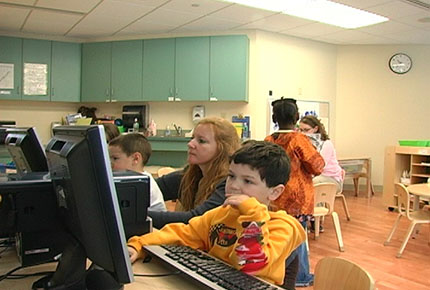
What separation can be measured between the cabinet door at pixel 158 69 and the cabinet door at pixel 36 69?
1572 millimetres

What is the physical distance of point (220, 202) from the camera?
5.66 ft

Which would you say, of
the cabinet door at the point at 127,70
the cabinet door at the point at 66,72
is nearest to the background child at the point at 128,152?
the cabinet door at the point at 127,70

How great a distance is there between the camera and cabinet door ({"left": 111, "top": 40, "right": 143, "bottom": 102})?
650cm

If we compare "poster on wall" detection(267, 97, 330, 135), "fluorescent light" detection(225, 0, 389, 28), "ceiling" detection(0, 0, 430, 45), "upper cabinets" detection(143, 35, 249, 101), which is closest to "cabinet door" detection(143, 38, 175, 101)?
"upper cabinets" detection(143, 35, 249, 101)

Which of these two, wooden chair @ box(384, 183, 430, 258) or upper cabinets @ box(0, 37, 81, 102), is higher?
upper cabinets @ box(0, 37, 81, 102)

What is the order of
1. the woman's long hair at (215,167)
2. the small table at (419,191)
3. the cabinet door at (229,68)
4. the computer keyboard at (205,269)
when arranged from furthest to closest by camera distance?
the cabinet door at (229,68)
the small table at (419,191)
the woman's long hair at (215,167)
the computer keyboard at (205,269)

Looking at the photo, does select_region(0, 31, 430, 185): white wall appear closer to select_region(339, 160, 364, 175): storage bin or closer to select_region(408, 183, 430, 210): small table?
select_region(339, 160, 364, 175): storage bin

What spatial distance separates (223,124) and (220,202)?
17.2 inches

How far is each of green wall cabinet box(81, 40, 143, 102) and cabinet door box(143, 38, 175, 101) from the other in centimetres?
10

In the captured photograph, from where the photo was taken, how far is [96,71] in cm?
673

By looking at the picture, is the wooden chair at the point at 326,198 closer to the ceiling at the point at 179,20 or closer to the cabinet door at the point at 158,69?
the ceiling at the point at 179,20

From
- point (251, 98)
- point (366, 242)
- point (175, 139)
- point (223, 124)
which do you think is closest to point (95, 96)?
point (175, 139)

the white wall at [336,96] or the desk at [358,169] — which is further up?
the white wall at [336,96]

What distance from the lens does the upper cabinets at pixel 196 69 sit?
6078mm
